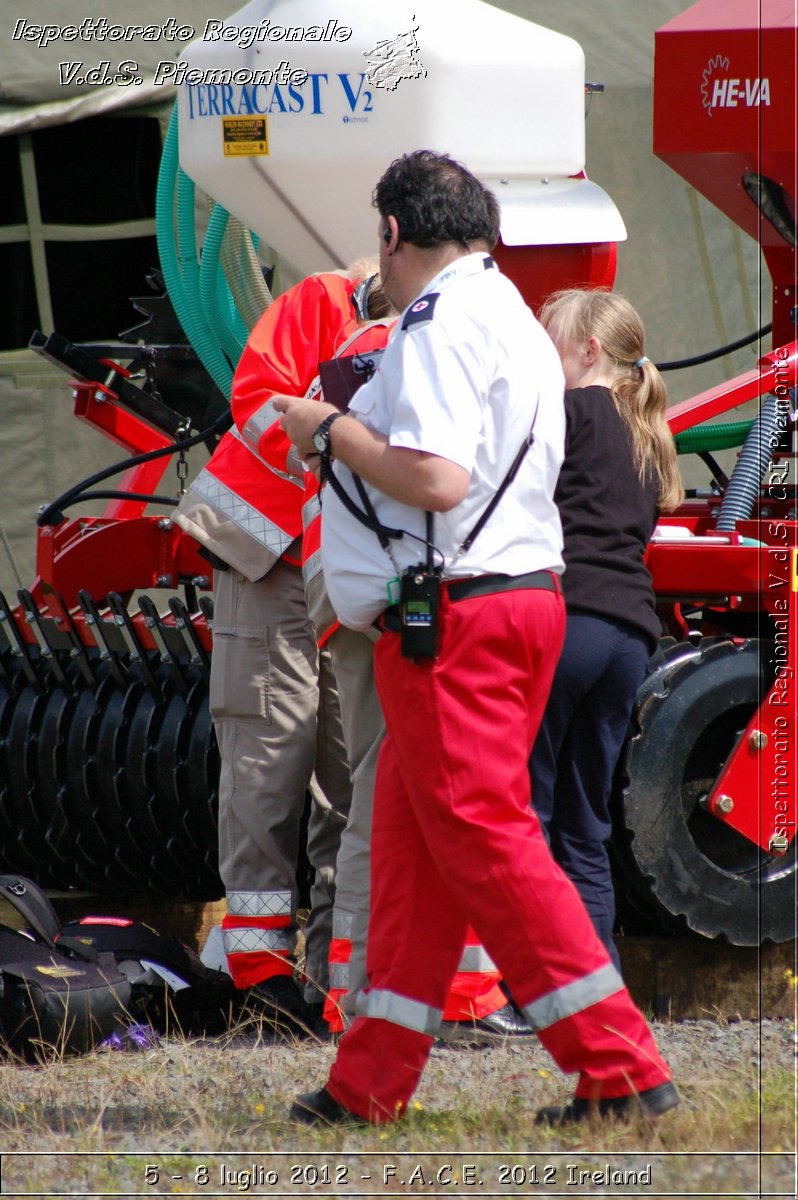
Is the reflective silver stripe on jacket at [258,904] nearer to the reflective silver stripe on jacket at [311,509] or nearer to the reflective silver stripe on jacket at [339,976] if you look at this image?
the reflective silver stripe on jacket at [339,976]

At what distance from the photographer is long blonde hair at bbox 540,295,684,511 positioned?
10.7 ft

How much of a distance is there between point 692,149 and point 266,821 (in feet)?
5.90

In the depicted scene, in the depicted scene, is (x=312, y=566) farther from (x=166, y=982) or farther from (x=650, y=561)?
(x=166, y=982)

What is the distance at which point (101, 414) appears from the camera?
4957 mm

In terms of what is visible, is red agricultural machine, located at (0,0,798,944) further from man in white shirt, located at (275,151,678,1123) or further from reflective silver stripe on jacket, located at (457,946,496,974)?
man in white shirt, located at (275,151,678,1123)

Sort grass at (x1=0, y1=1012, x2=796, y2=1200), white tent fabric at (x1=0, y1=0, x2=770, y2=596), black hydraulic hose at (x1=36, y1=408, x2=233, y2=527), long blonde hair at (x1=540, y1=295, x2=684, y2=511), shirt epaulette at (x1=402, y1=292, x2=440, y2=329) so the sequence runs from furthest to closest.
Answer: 1. white tent fabric at (x1=0, y1=0, x2=770, y2=596)
2. black hydraulic hose at (x1=36, y1=408, x2=233, y2=527)
3. long blonde hair at (x1=540, y1=295, x2=684, y2=511)
4. shirt epaulette at (x1=402, y1=292, x2=440, y2=329)
5. grass at (x1=0, y1=1012, x2=796, y2=1200)

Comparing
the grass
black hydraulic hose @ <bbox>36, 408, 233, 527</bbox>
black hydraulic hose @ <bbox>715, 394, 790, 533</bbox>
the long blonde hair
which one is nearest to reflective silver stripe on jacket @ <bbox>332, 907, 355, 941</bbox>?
the grass

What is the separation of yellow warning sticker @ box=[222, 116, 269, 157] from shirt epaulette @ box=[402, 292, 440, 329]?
1603mm

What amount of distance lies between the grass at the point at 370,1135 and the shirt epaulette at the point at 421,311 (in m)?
1.21

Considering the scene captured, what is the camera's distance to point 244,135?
4.07 meters

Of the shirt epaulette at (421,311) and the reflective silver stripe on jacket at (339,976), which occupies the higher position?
the shirt epaulette at (421,311)

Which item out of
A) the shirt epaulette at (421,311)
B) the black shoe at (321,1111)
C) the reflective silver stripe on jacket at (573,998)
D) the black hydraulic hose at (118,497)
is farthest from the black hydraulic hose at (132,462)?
the reflective silver stripe on jacket at (573,998)

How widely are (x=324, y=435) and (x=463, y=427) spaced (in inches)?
9.7

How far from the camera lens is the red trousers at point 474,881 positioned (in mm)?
2477
